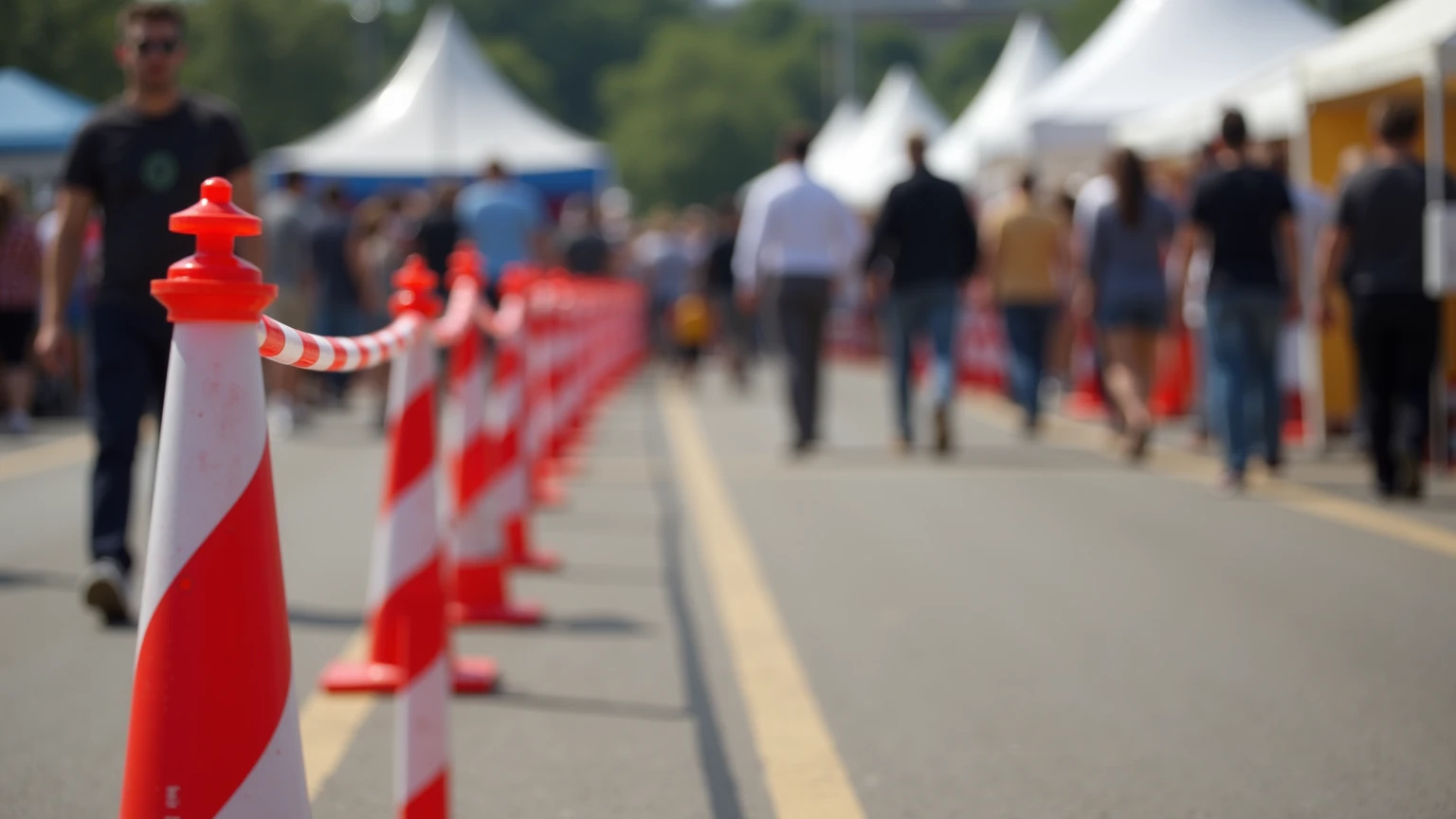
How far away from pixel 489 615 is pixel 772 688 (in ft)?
5.13

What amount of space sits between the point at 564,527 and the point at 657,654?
3.79 meters

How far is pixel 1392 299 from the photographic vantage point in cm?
1080

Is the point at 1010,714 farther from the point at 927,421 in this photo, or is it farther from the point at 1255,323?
the point at 927,421

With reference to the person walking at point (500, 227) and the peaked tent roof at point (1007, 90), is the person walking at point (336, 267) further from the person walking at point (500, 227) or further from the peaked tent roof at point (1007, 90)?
the peaked tent roof at point (1007, 90)

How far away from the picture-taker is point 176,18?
7254mm

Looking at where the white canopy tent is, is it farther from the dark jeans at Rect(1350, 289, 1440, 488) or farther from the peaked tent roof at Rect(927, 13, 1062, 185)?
the dark jeans at Rect(1350, 289, 1440, 488)

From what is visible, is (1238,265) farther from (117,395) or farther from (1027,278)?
(117,395)

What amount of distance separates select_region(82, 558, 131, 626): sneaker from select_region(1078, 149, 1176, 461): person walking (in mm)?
8263

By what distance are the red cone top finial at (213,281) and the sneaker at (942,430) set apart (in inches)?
450

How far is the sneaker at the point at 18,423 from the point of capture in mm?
17109

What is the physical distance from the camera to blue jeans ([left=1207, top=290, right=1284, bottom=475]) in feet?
37.3

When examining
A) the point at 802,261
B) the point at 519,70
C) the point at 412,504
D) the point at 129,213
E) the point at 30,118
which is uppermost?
the point at 519,70

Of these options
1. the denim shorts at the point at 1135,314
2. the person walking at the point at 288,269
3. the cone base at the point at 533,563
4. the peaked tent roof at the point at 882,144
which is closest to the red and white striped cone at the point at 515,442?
the cone base at the point at 533,563

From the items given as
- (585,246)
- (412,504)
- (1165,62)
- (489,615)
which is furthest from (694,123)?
(412,504)
